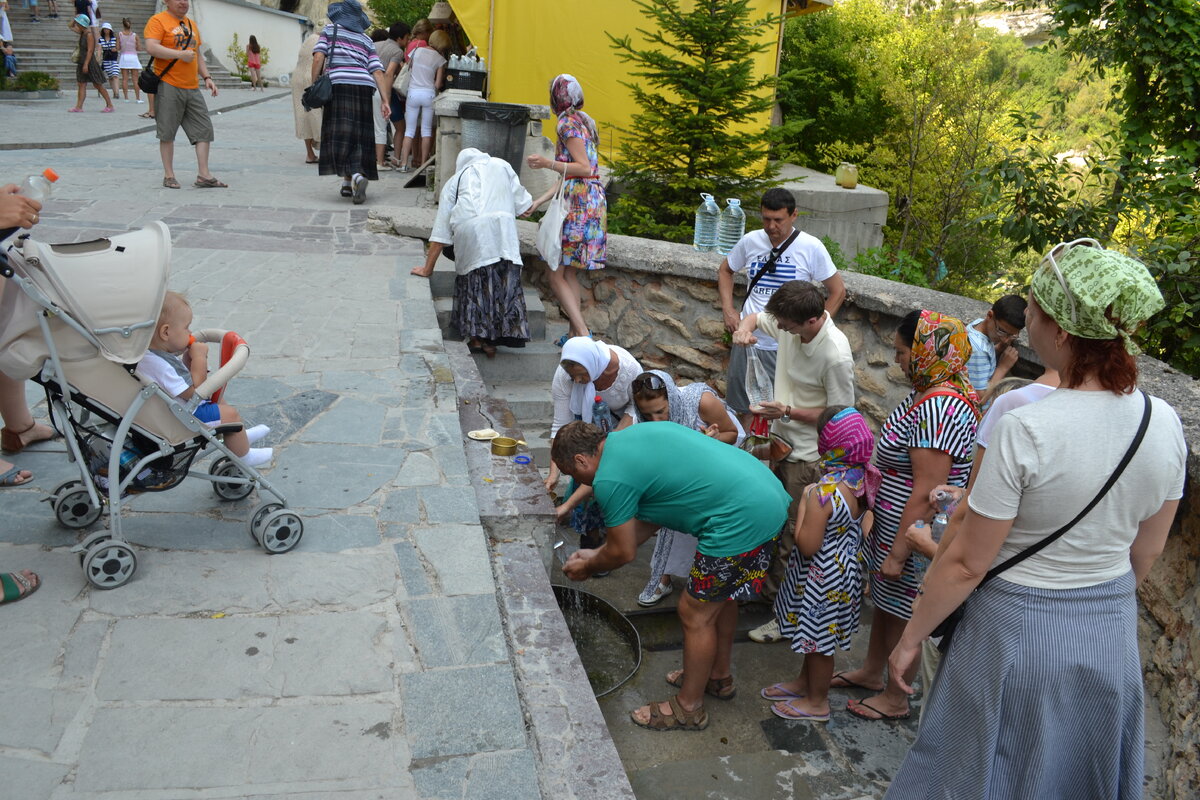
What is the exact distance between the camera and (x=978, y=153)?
10.1 m

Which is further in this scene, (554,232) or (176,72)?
(176,72)

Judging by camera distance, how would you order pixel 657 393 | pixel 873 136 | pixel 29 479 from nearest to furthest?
pixel 29 479 < pixel 657 393 < pixel 873 136

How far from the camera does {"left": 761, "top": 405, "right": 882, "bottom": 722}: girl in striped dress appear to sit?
12.1 feet

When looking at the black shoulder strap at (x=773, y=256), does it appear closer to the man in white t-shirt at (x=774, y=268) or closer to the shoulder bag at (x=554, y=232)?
the man in white t-shirt at (x=774, y=268)

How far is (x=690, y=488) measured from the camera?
134 inches

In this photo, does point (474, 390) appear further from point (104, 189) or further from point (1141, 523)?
point (104, 189)

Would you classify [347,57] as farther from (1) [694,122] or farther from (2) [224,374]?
(2) [224,374]

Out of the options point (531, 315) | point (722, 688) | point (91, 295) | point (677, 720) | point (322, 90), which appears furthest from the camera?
point (322, 90)

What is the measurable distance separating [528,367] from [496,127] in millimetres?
2921

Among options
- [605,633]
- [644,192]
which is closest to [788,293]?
[605,633]


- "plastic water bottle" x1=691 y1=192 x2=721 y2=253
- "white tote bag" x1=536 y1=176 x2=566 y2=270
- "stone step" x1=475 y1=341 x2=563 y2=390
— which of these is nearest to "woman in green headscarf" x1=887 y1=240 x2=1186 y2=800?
"stone step" x1=475 y1=341 x2=563 y2=390

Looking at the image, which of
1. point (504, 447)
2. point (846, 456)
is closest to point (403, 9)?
point (504, 447)

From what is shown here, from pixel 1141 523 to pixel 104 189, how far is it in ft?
30.8

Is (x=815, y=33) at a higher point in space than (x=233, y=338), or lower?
higher
